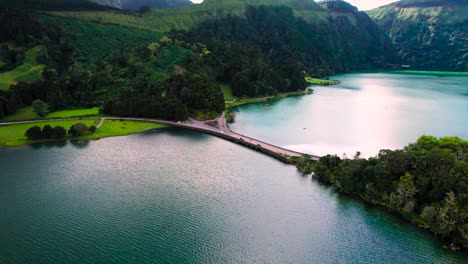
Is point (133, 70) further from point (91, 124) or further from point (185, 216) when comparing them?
point (185, 216)

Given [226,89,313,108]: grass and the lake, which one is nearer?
the lake

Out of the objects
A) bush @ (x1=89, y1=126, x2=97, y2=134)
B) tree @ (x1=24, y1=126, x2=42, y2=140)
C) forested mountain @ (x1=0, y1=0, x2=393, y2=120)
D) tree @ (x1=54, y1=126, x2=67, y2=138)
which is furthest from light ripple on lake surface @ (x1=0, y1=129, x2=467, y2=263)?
forested mountain @ (x1=0, y1=0, x2=393, y2=120)

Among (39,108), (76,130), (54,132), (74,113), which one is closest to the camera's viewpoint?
(54,132)

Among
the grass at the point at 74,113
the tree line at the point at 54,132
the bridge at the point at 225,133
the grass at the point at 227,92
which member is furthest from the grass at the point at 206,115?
the grass at the point at 227,92

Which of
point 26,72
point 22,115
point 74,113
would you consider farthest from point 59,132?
point 26,72

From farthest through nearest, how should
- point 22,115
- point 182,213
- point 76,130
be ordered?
point 22,115, point 76,130, point 182,213

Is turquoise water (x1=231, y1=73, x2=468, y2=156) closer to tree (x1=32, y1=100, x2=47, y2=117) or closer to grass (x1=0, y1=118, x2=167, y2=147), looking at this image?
grass (x1=0, y1=118, x2=167, y2=147)
